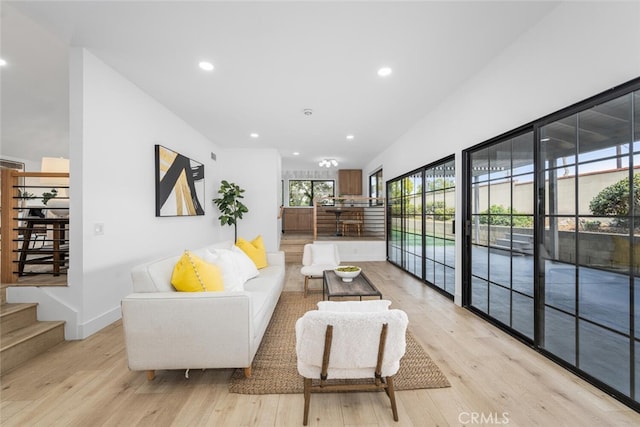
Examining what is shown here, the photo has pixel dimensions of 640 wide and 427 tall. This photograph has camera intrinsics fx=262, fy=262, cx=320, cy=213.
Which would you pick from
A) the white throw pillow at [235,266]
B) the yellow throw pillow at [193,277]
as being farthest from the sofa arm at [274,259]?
the yellow throw pillow at [193,277]

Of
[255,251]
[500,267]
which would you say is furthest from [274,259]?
[500,267]

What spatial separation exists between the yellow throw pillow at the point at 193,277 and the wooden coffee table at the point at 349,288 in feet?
3.72

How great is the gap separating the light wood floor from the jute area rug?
0.21 feet

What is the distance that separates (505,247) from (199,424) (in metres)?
3.03

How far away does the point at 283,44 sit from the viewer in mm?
2486

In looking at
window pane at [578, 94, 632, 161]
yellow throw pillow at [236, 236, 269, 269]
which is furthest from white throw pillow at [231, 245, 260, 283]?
window pane at [578, 94, 632, 161]

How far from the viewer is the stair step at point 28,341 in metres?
2.07

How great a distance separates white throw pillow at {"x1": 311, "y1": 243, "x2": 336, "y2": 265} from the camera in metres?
4.25

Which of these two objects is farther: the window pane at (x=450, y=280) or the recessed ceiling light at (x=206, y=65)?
the window pane at (x=450, y=280)

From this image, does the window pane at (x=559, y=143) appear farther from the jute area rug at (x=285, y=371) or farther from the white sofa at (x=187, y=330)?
the white sofa at (x=187, y=330)

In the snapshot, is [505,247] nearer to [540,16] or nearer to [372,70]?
[540,16]

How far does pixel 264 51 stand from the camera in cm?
260

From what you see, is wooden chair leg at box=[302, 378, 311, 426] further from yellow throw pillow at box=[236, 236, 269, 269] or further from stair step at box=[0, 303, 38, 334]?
stair step at box=[0, 303, 38, 334]

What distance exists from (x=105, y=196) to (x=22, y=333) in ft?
4.51
